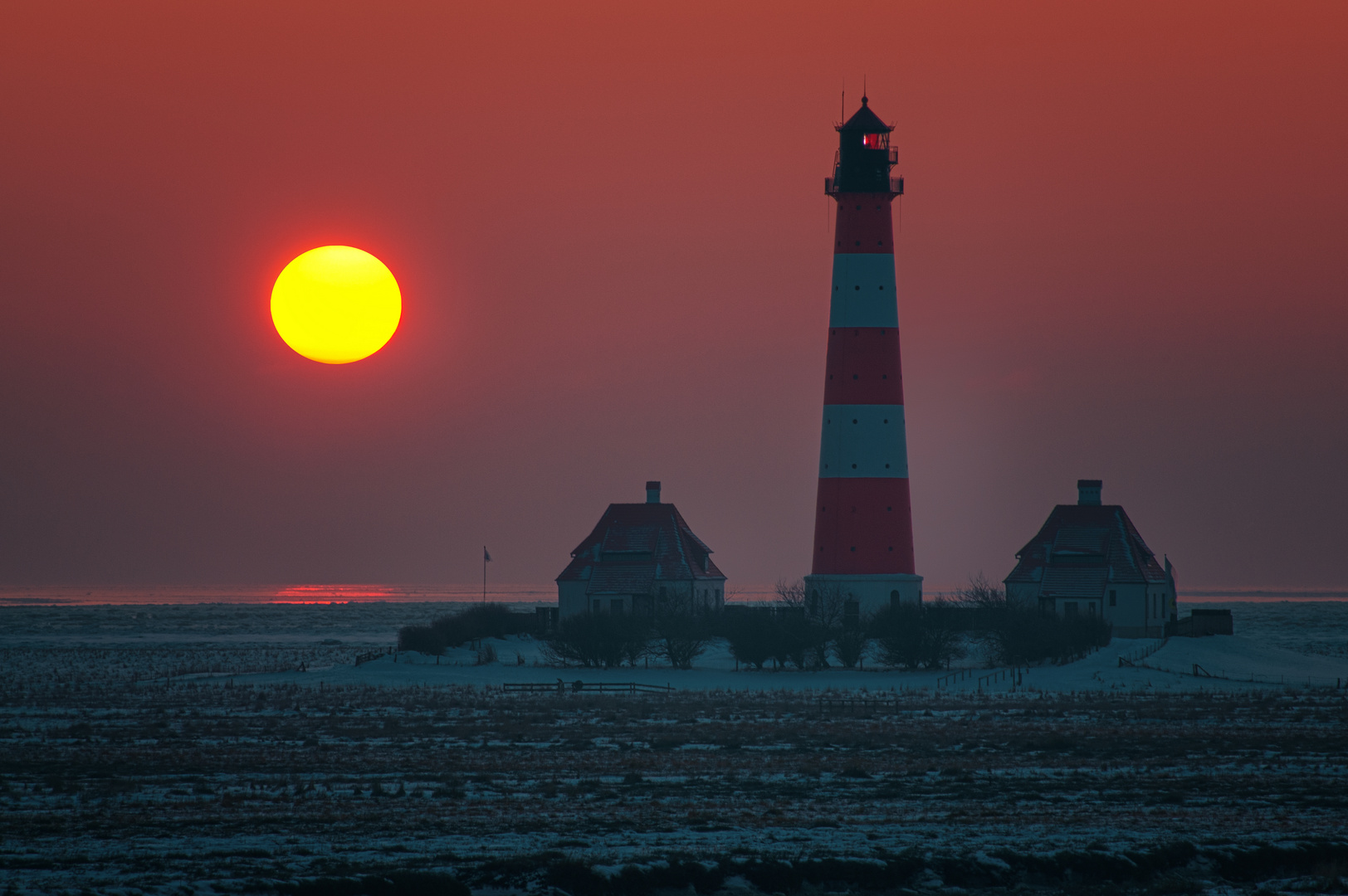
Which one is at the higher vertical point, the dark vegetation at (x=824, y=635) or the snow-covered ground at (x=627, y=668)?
the dark vegetation at (x=824, y=635)

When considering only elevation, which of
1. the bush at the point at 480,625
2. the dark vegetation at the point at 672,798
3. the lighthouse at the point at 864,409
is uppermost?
the lighthouse at the point at 864,409

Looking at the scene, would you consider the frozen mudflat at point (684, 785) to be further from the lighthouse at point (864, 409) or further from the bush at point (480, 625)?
the bush at point (480, 625)

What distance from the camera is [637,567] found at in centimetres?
6562

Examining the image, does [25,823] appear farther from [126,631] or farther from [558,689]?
[126,631]

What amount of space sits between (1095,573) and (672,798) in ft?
136

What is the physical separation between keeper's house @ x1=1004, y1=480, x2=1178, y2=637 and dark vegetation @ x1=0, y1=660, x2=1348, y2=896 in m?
20.5

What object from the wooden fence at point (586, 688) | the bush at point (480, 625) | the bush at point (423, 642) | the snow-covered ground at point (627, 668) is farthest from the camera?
the bush at point (480, 625)

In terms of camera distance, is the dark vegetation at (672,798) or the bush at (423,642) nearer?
the dark vegetation at (672,798)

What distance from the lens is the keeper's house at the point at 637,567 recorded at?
64.6 meters

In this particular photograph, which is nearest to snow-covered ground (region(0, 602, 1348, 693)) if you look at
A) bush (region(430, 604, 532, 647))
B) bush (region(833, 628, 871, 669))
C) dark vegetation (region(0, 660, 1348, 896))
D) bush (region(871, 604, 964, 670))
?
bush (region(430, 604, 532, 647))

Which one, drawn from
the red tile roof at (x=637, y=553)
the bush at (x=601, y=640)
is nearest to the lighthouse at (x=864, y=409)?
the bush at (x=601, y=640)

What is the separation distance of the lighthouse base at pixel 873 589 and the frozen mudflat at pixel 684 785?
7.37 meters

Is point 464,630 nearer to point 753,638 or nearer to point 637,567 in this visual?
point 637,567

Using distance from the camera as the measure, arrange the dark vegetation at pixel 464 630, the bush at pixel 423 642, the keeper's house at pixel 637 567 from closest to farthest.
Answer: the bush at pixel 423 642, the dark vegetation at pixel 464 630, the keeper's house at pixel 637 567
